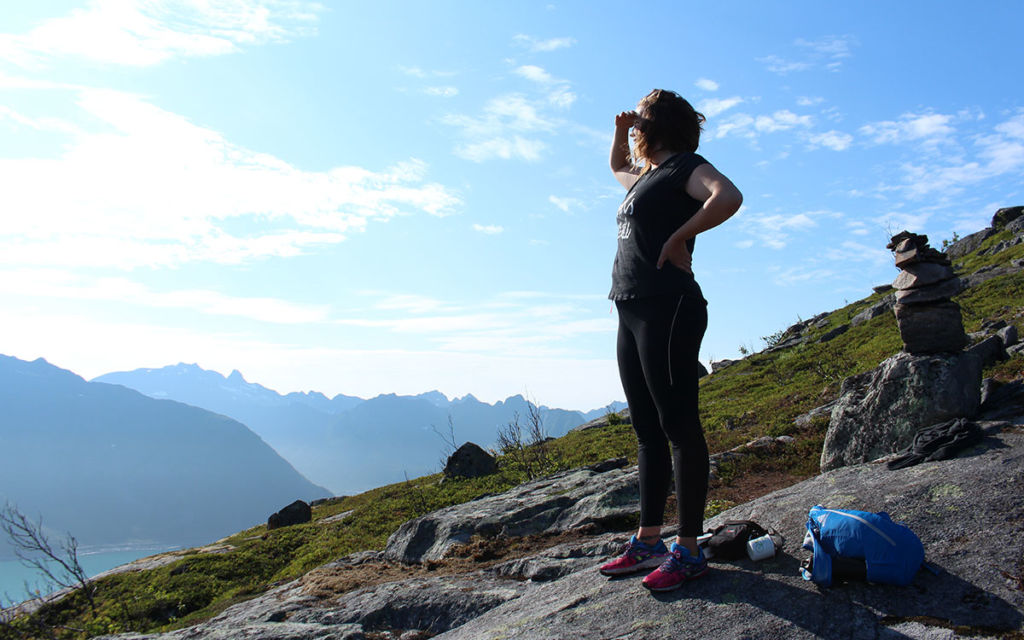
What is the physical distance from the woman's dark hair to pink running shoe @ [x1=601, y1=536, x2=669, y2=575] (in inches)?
124

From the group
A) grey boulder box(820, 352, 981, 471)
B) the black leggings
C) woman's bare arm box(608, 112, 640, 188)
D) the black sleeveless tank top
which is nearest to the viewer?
the black leggings

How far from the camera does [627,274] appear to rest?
476 centimetres

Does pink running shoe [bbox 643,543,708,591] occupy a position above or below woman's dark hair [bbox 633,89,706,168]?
below

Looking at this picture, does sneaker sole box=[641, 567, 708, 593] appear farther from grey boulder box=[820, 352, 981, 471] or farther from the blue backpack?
grey boulder box=[820, 352, 981, 471]

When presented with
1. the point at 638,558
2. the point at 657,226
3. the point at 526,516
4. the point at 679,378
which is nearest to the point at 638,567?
the point at 638,558

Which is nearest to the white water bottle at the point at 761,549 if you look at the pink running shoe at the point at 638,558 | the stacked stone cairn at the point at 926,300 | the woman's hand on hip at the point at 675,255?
the pink running shoe at the point at 638,558

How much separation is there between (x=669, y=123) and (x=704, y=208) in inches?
36.5

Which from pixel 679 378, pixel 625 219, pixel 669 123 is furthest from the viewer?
pixel 625 219

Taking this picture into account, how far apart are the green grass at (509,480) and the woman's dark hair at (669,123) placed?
19.2ft

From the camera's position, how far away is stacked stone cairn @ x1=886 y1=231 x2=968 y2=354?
8.08 m

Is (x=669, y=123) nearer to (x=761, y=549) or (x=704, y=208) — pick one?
(x=704, y=208)

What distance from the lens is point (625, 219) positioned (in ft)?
16.0

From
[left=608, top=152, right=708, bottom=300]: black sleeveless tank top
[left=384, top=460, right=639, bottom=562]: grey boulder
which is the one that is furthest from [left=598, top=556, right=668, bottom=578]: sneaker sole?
[left=384, top=460, right=639, bottom=562]: grey boulder

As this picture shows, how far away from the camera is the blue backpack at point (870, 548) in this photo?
13.3 feet
